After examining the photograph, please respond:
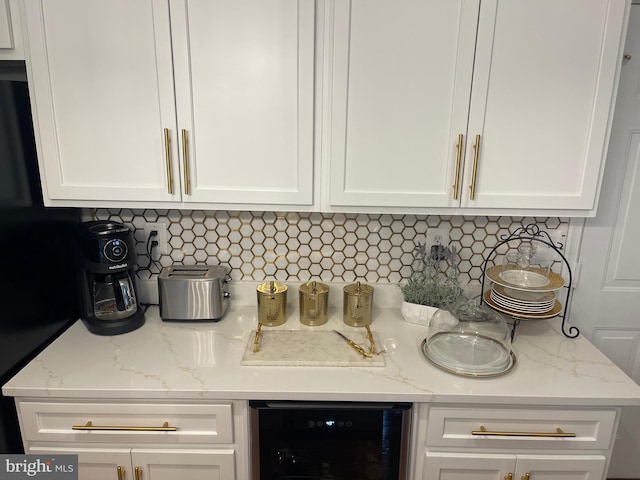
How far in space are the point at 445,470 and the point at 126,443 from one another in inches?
40.1

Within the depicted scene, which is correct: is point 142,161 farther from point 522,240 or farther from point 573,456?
point 573,456

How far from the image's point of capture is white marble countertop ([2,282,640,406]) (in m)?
1.26

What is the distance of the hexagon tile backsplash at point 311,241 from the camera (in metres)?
1.78

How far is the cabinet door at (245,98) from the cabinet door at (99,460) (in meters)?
0.85

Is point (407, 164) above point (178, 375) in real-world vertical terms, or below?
above

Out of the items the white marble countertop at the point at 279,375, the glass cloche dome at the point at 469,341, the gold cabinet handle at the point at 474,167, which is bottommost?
the white marble countertop at the point at 279,375

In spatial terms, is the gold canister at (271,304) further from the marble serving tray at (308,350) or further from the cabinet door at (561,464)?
the cabinet door at (561,464)

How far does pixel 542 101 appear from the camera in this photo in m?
1.36

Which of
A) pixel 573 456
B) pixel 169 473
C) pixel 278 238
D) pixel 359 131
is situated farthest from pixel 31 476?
pixel 573 456

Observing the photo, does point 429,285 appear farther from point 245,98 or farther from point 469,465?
point 245,98

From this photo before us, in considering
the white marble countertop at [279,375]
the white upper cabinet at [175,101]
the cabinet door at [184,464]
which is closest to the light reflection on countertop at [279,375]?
the white marble countertop at [279,375]

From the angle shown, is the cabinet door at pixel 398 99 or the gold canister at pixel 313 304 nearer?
the cabinet door at pixel 398 99

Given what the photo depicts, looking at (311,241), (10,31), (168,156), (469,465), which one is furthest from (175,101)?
(469,465)

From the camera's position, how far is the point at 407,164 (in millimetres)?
1411
